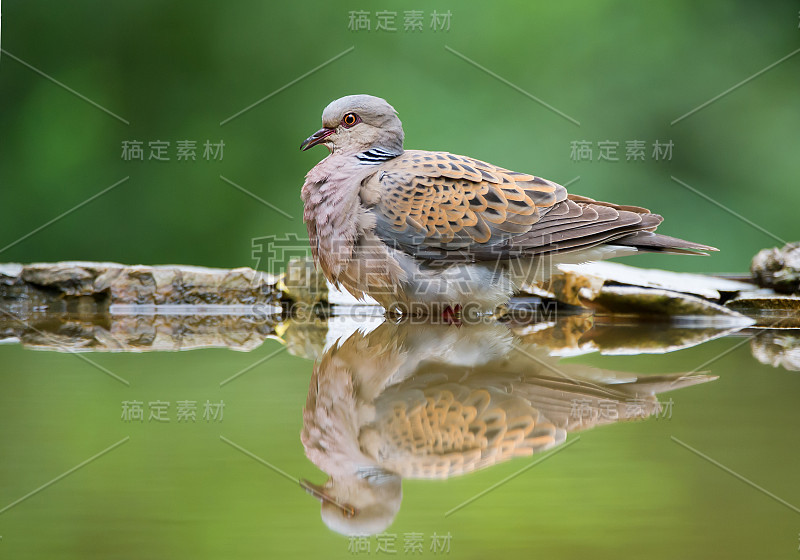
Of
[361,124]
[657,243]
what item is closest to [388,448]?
[657,243]

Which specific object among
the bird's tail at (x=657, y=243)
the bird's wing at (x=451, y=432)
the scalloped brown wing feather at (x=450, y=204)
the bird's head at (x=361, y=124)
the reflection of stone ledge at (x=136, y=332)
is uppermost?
the bird's head at (x=361, y=124)

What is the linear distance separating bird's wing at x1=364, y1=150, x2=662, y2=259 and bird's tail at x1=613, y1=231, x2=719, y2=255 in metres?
0.03

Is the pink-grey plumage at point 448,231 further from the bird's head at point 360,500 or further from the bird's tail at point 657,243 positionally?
the bird's head at point 360,500

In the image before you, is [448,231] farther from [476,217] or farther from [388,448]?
[388,448]

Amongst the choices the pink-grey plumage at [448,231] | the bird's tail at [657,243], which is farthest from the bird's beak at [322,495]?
the bird's tail at [657,243]

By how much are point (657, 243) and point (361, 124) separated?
1.42m

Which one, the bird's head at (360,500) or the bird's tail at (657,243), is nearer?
the bird's head at (360,500)

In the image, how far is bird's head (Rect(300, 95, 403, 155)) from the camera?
3787 millimetres

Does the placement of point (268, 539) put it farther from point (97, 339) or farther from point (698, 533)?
point (97, 339)

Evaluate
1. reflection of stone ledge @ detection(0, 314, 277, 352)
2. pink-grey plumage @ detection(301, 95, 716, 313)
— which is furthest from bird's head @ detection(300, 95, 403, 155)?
reflection of stone ledge @ detection(0, 314, 277, 352)

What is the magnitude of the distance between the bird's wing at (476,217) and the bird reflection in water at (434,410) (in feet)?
2.29

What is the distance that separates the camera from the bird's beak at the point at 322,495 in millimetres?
1251

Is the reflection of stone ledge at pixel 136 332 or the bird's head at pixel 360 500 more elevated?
the reflection of stone ledge at pixel 136 332

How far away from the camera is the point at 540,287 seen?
416 cm
